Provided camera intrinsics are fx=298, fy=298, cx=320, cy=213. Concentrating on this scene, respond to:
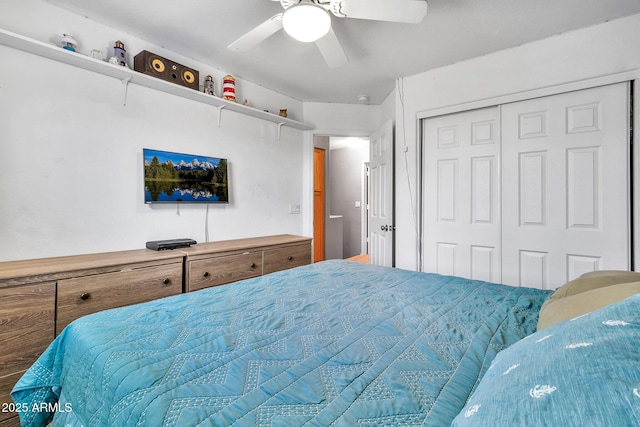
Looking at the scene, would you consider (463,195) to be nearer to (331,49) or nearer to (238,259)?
(331,49)

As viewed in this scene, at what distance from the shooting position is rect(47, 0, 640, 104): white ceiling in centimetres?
202

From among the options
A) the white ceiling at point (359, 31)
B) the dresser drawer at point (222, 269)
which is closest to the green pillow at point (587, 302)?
the white ceiling at point (359, 31)

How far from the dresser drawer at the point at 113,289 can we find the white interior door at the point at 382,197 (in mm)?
2110

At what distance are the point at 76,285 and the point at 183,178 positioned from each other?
3.85 feet

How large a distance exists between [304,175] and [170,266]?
2.13m

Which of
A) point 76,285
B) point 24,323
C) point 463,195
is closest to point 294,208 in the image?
point 463,195

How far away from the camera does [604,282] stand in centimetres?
102

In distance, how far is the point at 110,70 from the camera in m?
2.13

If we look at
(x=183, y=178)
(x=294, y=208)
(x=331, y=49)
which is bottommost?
(x=294, y=208)

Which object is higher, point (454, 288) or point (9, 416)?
point (454, 288)

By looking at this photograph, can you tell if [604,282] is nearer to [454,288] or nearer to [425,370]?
[454,288]

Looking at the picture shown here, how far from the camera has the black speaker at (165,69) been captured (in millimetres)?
2283

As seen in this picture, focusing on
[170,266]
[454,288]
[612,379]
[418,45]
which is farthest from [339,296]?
[418,45]

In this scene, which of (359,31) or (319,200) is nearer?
(359,31)
